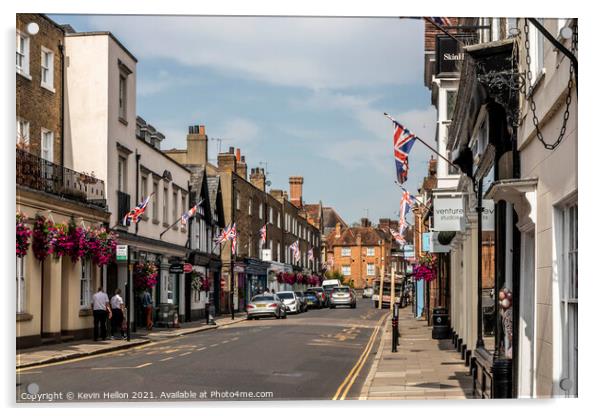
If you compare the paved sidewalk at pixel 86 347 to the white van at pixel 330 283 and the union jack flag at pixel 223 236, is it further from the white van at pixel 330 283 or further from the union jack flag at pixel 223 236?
the white van at pixel 330 283

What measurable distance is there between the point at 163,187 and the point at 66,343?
13.0 ft

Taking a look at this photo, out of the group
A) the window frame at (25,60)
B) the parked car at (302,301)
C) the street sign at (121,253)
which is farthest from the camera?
the parked car at (302,301)

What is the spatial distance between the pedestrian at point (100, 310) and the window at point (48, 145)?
97.5 inches

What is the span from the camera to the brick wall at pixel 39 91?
11.2 m

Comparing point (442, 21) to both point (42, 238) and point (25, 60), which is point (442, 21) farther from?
point (42, 238)

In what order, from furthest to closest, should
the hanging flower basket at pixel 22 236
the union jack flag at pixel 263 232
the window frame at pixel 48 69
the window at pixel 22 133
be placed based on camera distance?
the union jack flag at pixel 263 232 < the hanging flower basket at pixel 22 236 < the window frame at pixel 48 69 < the window at pixel 22 133

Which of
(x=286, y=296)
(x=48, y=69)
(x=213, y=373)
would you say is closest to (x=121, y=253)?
(x=48, y=69)

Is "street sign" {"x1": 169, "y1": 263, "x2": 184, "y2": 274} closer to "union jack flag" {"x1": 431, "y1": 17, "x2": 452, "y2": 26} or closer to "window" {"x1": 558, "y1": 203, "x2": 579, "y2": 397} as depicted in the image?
"union jack flag" {"x1": 431, "y1": 17, "x2": 452, "y2": 26}

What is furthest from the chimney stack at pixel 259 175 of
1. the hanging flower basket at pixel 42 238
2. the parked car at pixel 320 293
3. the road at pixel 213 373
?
the parked car at pixel 320 293

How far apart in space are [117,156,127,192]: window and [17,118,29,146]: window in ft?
7.49

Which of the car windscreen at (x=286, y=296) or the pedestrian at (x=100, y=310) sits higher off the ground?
the pedestrian at (x=100, y=310)

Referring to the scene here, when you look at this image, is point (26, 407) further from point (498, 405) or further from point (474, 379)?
point (474, 379)

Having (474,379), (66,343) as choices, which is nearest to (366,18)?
(474,379)
